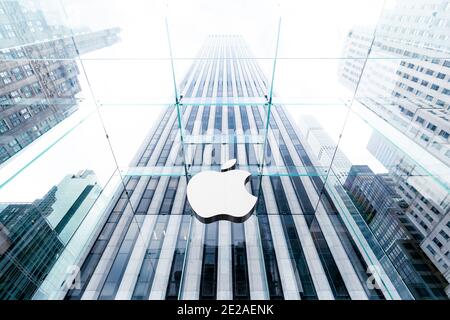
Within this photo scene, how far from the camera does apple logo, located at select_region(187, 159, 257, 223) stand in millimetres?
2221

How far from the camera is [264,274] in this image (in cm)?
346

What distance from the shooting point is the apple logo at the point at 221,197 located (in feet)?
7.29

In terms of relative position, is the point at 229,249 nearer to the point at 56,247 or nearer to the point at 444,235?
the point at 56,247

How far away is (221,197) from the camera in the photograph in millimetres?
2402

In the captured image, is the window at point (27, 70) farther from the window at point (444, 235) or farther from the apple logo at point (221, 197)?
the window at point (444, 235)

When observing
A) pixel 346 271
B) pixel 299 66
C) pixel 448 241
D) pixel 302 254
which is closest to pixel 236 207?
pixel 299 66

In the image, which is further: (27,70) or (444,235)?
(444,235)

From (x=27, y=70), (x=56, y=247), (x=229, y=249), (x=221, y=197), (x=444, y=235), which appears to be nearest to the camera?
(x=221, y=197)

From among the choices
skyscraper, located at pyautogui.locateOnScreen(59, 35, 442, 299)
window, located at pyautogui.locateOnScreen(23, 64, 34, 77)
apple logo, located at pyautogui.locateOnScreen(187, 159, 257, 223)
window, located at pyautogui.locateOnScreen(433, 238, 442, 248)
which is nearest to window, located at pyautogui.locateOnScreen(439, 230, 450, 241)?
window, located at pyautogui.locateOnScreen(433, 238, 442, 248)

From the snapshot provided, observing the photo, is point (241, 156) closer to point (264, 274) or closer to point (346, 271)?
point (264, 274)

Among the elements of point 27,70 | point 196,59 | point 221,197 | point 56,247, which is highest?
point 196,59

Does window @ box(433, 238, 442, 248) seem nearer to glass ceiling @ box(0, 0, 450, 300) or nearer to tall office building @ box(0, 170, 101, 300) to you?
glass ceiling @ box(0, 0, 450, 300)

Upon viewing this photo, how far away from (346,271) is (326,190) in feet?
5.31

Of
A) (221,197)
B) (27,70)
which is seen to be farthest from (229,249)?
(27,70)
